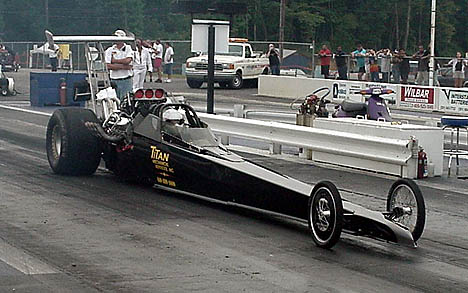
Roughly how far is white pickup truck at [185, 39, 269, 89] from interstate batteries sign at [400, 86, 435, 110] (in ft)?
30.6

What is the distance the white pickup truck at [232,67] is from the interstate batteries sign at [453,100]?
11.3 metres

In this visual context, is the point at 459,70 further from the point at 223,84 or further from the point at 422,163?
the point at 422,163

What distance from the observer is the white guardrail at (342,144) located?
1357cm

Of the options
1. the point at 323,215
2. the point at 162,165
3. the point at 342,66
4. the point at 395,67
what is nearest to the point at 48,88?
the point at 395,67

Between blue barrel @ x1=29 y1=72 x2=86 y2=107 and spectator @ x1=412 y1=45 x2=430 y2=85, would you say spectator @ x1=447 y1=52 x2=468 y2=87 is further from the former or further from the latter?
blue barrel @ x1=29 y1=72 x2=86 y2=107

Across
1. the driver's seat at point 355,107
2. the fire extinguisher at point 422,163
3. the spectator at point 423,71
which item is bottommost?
the fire extinguisher at point 422,163

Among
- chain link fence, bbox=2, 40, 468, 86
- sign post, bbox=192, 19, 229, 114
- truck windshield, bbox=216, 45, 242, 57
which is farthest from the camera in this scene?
truck windshield, bbox=216, 45, 242, 57

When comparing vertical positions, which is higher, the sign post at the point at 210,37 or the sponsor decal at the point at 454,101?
the sign post at the point at 210,37

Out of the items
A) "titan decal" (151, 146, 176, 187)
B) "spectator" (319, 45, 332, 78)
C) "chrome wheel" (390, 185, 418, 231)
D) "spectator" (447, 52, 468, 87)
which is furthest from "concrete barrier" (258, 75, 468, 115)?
"chrome wheel" (390, 185, 418, 231)

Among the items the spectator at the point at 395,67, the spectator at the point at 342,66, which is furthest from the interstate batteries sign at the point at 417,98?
the spectator at the point at 342,66

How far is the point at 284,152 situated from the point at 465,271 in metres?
9.05

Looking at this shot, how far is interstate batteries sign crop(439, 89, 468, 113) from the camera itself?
28.9m

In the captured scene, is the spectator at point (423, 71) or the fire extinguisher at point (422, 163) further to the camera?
the spectator at point (423, 71)

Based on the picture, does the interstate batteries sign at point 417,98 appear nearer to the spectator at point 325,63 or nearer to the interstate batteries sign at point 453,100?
the interstate batteries sign at point 453,100
